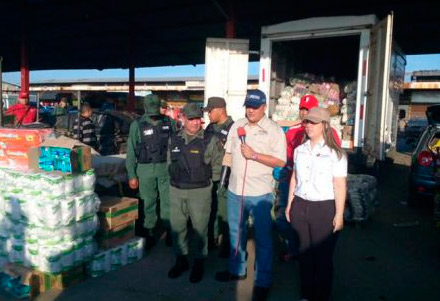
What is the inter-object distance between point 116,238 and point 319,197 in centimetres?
236

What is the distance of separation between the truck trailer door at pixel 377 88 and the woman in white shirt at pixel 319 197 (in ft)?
13.0

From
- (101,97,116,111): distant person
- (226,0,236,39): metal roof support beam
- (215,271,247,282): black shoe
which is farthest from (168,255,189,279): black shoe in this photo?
(101,97,116,111): distant person

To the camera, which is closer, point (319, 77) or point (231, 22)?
point (319, 77)

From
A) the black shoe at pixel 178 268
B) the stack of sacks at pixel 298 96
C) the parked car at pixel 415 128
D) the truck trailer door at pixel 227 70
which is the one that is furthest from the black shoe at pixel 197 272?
the parked car at pixel 415 128

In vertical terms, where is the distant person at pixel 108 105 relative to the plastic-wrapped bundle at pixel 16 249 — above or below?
above

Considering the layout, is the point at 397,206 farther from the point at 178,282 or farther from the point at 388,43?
the point at 178,282

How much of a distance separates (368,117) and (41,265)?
5.81 m

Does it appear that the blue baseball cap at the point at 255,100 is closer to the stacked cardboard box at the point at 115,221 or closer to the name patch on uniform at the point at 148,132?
the name patch on uniform at the point at 148,132

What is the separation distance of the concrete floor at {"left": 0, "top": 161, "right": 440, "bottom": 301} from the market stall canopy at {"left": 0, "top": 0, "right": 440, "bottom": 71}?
745 cm

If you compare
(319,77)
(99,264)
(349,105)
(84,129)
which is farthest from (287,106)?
(99,264)

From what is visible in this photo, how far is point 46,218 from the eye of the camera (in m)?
3.41

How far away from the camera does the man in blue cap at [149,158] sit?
14.4ft

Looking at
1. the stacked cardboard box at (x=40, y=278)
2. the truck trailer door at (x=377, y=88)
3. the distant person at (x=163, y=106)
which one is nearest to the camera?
the stacked cardboard box at (x=40, y=278)

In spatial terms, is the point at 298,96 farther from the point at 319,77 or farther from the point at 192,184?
the point at 192,184
